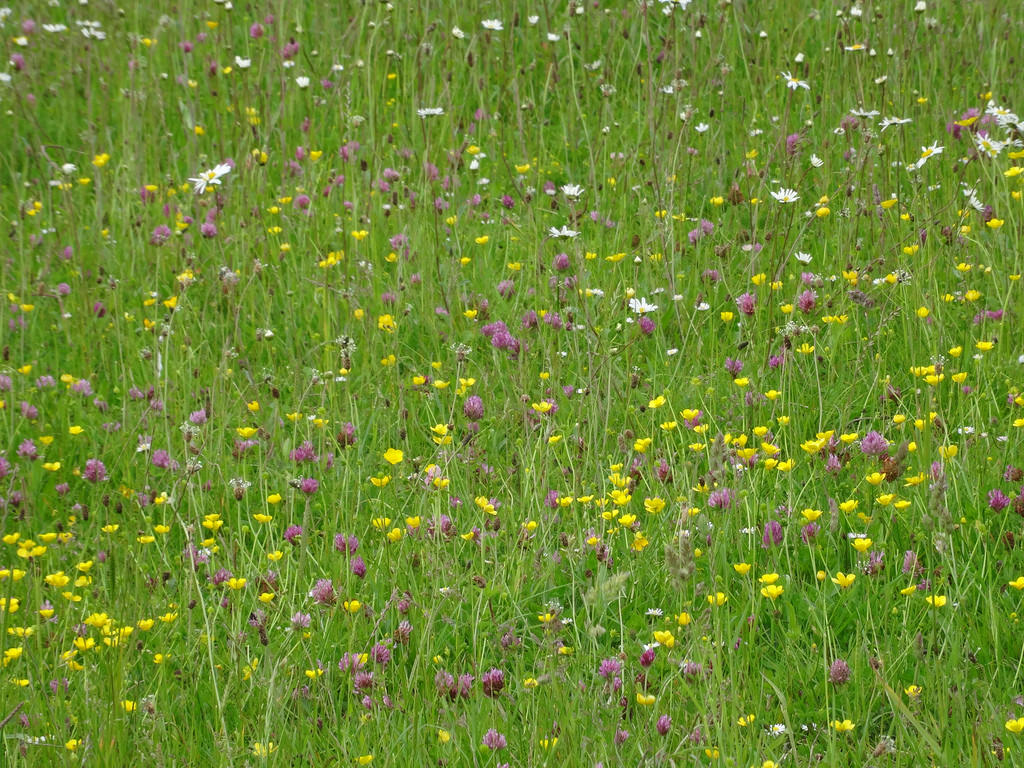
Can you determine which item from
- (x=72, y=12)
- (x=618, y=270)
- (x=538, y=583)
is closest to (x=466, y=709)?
(x=538, y=583)

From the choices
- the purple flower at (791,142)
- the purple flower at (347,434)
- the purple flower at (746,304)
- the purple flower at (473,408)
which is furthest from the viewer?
the purple flower at (791,142)

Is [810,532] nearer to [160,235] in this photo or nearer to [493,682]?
[493,682]

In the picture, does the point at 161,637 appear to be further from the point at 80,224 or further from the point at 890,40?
the point at 890,40

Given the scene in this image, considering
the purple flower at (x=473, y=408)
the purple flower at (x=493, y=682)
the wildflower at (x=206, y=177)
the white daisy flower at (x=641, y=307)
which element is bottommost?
the purple flower at (x=493, y=682)

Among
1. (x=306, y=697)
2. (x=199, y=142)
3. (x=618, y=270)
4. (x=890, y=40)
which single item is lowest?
(x=306, y=697)

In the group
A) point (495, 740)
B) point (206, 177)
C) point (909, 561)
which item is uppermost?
point (206, 177)

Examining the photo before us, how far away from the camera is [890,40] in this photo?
14.5ft

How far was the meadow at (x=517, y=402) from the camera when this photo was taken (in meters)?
1.88

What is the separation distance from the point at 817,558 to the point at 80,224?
297cm

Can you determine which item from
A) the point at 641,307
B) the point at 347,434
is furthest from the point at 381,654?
the point at 641,307

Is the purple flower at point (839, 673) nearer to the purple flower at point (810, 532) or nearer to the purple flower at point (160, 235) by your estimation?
the purple flower at point (810, 532)

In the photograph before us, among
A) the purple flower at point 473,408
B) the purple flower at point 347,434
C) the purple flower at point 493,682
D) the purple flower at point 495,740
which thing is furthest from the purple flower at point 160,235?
the purple flower at point 495,740

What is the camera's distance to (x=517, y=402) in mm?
2844

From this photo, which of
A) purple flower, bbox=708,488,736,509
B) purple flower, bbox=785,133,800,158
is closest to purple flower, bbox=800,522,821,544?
purple flower, bbox=708,488,736,509
